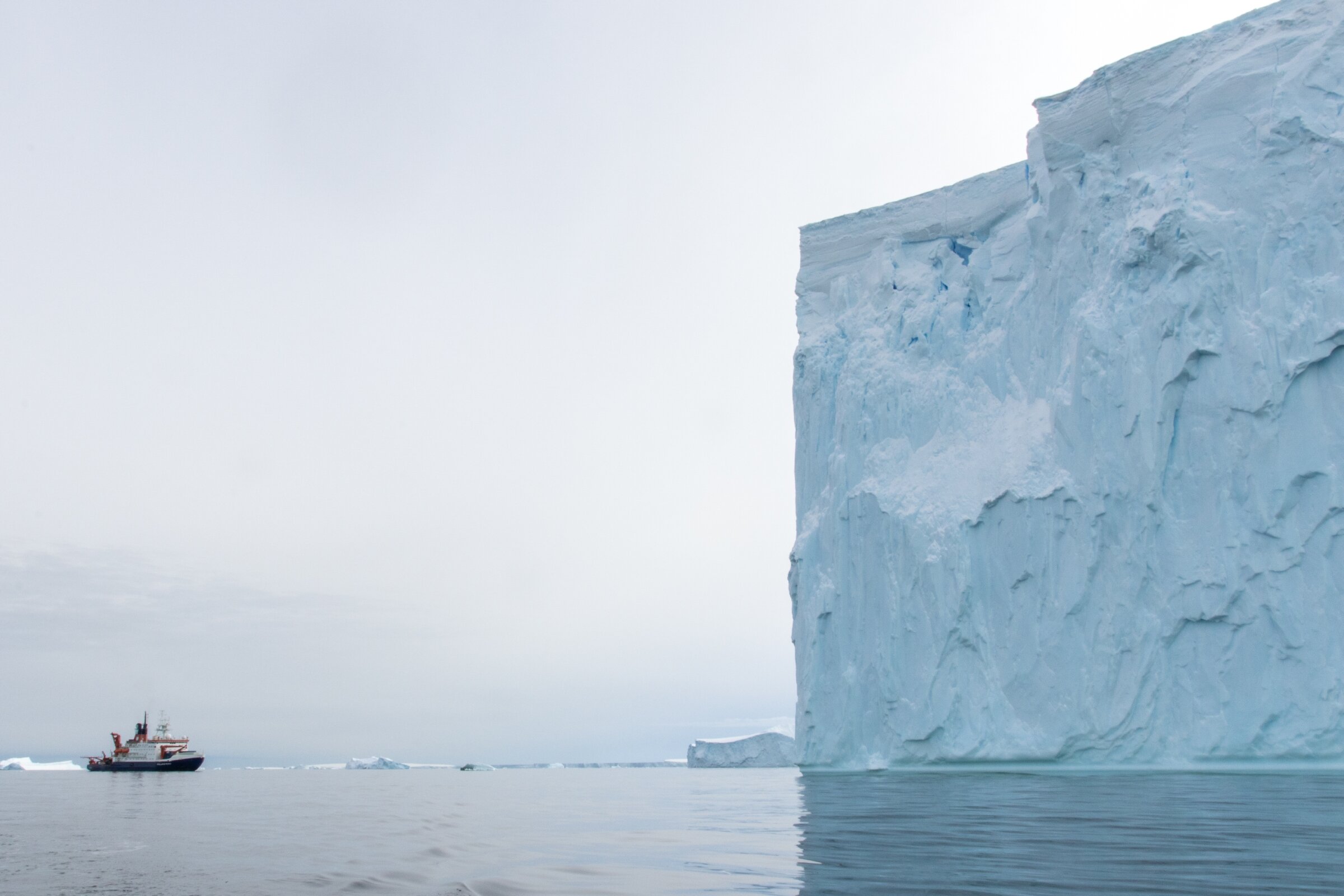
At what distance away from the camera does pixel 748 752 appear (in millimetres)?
48375

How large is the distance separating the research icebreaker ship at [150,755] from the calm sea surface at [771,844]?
3714cm

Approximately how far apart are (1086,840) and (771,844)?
2848 millimetres

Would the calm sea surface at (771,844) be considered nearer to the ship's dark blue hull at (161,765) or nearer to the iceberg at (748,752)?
the iceberg at (748,752)

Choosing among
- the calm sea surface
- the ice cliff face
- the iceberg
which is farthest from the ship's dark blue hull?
the ice cliff face

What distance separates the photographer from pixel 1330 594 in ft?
53.8

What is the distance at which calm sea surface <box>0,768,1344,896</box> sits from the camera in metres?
6.37

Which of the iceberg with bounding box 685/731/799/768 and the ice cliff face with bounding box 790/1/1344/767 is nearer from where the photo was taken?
the ice cliff face with bounding box 790/1/1344/767

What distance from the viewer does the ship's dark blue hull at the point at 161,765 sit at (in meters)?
50.2

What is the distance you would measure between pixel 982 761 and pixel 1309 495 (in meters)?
8.19

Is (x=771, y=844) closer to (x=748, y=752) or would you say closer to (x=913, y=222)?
(x=913, y=222)

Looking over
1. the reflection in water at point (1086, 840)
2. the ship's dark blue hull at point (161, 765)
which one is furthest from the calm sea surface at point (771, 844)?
the ship's dark blue hull at point (161, 765)

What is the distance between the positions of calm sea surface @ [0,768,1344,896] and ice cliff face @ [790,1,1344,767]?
2.33 meters

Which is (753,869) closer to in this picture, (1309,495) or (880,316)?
(1309,495)

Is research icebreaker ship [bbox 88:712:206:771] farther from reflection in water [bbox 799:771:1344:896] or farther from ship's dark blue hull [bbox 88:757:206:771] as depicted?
reflection in water [bbox 799:771:1344:896]
